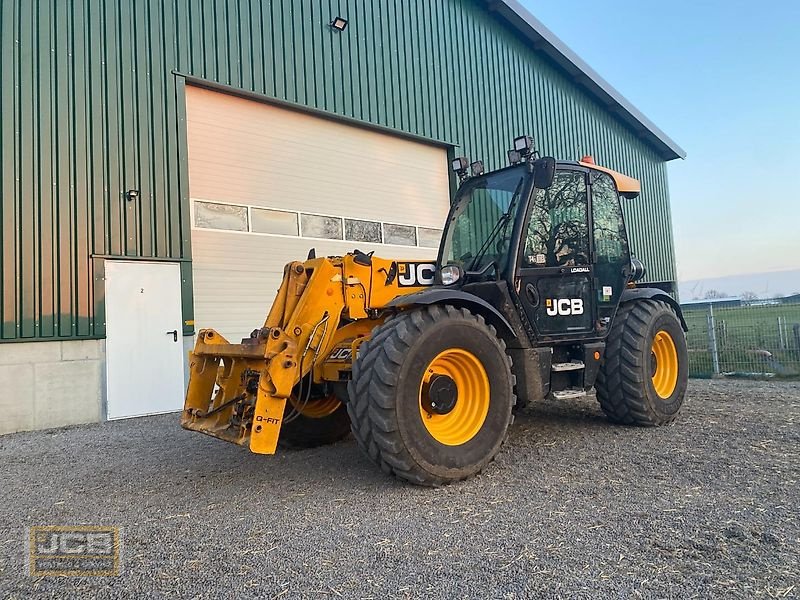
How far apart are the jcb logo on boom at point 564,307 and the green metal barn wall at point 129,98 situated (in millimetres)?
5863

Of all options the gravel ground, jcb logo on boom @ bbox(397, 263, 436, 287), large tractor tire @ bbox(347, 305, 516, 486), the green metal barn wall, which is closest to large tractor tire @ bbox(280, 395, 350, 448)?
the gravel ground

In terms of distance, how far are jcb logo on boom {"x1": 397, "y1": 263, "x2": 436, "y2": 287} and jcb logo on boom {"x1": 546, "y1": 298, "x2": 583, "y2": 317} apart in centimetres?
114

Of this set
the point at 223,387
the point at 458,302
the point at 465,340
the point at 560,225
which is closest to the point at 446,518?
the point at 465,340

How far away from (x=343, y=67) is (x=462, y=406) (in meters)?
8.47

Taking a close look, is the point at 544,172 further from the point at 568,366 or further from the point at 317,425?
the point at 317,425

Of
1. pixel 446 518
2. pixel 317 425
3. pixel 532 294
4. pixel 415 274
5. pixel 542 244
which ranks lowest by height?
pixel 446 518

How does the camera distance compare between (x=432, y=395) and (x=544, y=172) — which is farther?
Answer: (x=544, y=172)

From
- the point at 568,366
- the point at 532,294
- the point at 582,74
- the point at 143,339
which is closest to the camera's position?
the point at 532,294

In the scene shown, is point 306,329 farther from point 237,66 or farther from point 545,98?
point 545,98

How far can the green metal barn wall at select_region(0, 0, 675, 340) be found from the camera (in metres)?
7.76

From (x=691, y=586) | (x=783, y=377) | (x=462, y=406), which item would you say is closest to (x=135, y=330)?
(x=462, y=406)

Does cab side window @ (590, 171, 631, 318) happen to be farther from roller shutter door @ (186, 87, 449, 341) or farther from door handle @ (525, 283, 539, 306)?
roller shutter door @ (186, 87, 449, 341)

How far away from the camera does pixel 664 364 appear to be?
6543 mm

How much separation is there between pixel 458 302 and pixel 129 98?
6.80m
